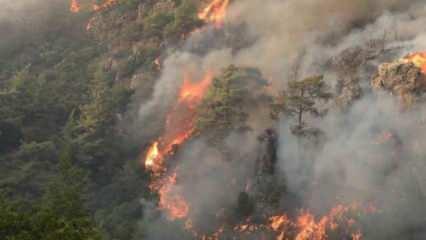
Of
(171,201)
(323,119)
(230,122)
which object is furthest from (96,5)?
(323,119)

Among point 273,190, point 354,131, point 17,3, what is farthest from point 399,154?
point 17,3

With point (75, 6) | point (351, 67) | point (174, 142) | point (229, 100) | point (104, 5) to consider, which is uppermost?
point (75, 6)

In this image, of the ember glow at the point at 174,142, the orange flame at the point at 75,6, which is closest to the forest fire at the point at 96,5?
→ the orange flame at the point at 75,6

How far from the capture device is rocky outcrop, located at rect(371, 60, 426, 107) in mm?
57875

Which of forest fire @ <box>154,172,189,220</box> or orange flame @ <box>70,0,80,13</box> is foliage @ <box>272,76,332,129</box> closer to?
forest fire @ <box>154,172,189,220</box>

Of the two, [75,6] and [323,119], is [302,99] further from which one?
[75,6]

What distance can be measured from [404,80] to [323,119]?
8.94m

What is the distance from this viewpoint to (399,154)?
5634cm

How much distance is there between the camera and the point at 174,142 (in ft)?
232

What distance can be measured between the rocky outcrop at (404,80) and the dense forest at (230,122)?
12 centimetres

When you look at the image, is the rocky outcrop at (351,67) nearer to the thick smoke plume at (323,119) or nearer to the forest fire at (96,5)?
the thick smoke plume at (323,119)

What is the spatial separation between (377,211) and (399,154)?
19.4ft

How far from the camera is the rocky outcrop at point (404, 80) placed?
190 feet

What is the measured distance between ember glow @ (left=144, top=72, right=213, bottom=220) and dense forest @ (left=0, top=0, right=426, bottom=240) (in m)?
0.17
